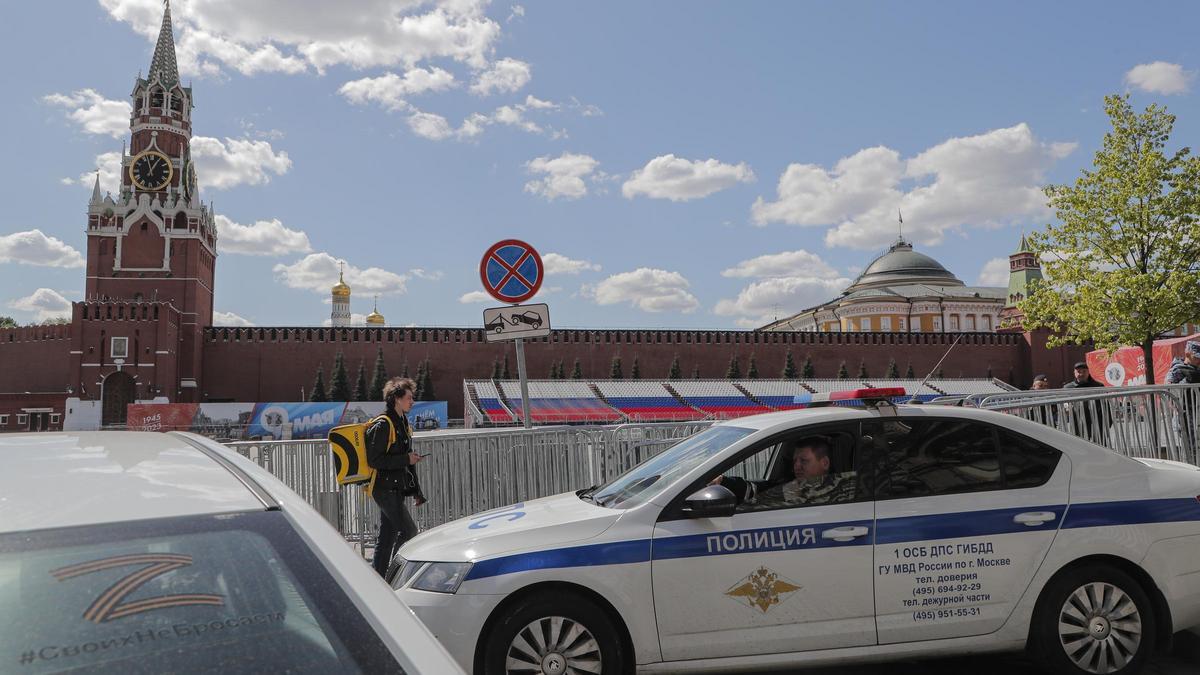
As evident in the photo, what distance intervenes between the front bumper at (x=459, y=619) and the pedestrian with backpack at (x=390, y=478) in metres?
2.61

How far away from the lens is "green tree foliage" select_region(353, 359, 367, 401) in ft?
192

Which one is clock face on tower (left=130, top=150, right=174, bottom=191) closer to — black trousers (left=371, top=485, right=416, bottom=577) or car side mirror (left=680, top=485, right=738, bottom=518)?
black trousers (left=371, top=485, right=416, bottom=577)

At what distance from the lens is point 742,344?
66562 mm

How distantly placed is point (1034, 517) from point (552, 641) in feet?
8.77

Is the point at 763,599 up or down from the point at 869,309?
down

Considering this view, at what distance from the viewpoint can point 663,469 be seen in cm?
491

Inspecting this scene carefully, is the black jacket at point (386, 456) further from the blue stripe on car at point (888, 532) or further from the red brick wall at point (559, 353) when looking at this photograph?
the red brick wall at point (559, 353)

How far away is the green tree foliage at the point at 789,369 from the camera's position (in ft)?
214

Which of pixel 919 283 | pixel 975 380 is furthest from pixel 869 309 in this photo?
pixel 975 380

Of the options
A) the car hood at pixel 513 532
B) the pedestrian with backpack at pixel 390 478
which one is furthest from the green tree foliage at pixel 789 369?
the car hood at pixel 513 532

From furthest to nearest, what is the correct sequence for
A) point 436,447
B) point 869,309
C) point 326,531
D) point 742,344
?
point 869,309
point 742,344
point 436,447
point 326,531

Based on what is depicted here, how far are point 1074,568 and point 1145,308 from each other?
61.2 ft

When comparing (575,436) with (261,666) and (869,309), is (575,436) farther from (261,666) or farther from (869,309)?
(869,309)

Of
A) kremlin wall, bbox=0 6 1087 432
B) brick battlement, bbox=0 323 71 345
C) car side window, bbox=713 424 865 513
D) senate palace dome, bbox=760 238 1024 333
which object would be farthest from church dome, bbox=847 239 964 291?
car side window, bbox=713 424 865 513
